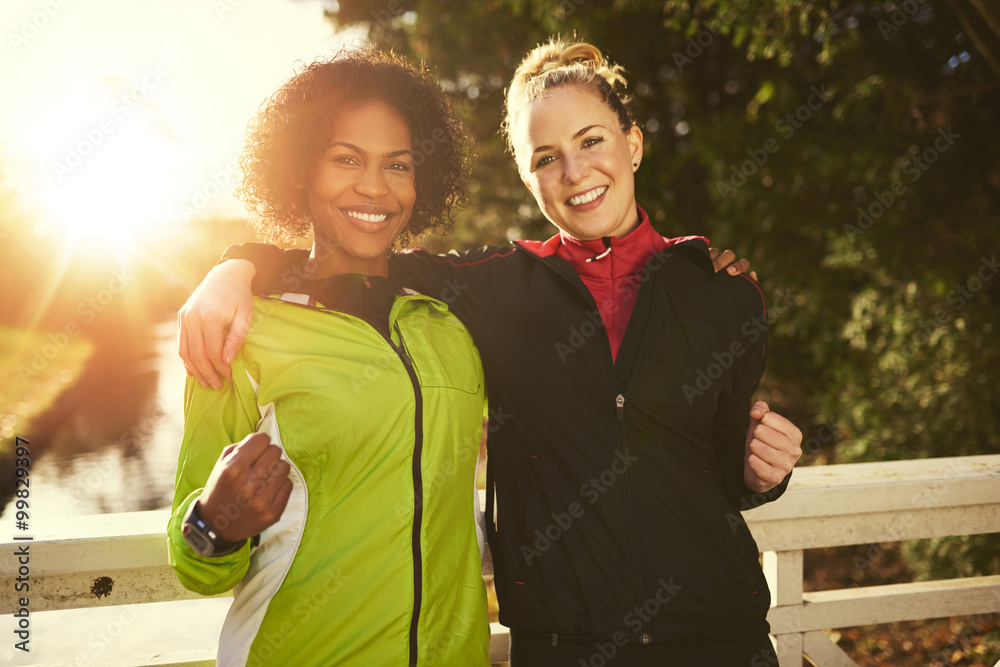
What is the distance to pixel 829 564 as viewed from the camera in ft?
22.5

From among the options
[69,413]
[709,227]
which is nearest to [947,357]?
[709,227]

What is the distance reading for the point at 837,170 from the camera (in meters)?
5.35

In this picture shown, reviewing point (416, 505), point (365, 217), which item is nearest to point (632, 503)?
point (416, 505)

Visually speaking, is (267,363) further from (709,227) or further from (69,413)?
(69,413)

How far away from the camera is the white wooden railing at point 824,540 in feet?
5.63

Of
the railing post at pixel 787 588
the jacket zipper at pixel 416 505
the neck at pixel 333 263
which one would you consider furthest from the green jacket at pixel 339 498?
the railing post at pixel 787 588

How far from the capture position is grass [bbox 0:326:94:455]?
8705 millimetres

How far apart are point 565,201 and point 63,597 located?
1678 mm
